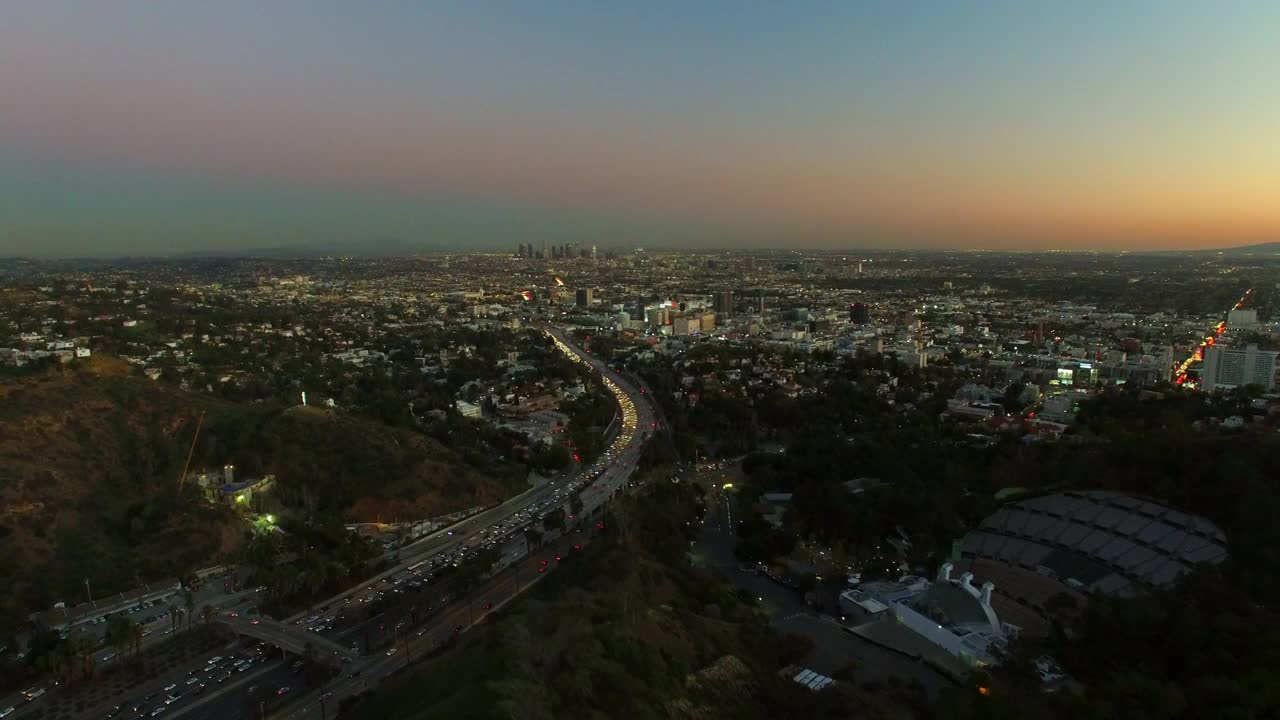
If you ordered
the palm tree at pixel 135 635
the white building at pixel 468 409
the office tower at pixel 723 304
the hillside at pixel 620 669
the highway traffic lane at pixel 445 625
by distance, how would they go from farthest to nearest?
the office tower at pixel 723 304 < the white building at pixel 468 409 < the palm tree at pixel 135 635 < the highway traffic lane at pixel 445 625 < the hillside at pixel 620 669

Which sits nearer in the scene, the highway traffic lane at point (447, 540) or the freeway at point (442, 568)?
the freeway at point (442, 568)

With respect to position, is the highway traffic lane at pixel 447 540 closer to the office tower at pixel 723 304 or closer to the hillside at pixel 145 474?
the hillside at pixel 145 474

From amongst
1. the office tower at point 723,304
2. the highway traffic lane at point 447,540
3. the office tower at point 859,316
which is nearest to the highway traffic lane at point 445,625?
the highway traffic lane at point 447,540

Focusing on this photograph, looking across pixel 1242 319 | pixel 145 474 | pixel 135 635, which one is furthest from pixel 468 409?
pixel 1242 319

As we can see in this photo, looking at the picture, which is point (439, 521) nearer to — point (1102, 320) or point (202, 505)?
point (202, 505)

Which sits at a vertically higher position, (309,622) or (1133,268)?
(1133,268)

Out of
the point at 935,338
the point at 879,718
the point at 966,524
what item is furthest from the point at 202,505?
the point at 935,338

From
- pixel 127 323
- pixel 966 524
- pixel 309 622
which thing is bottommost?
pixel 309 622
